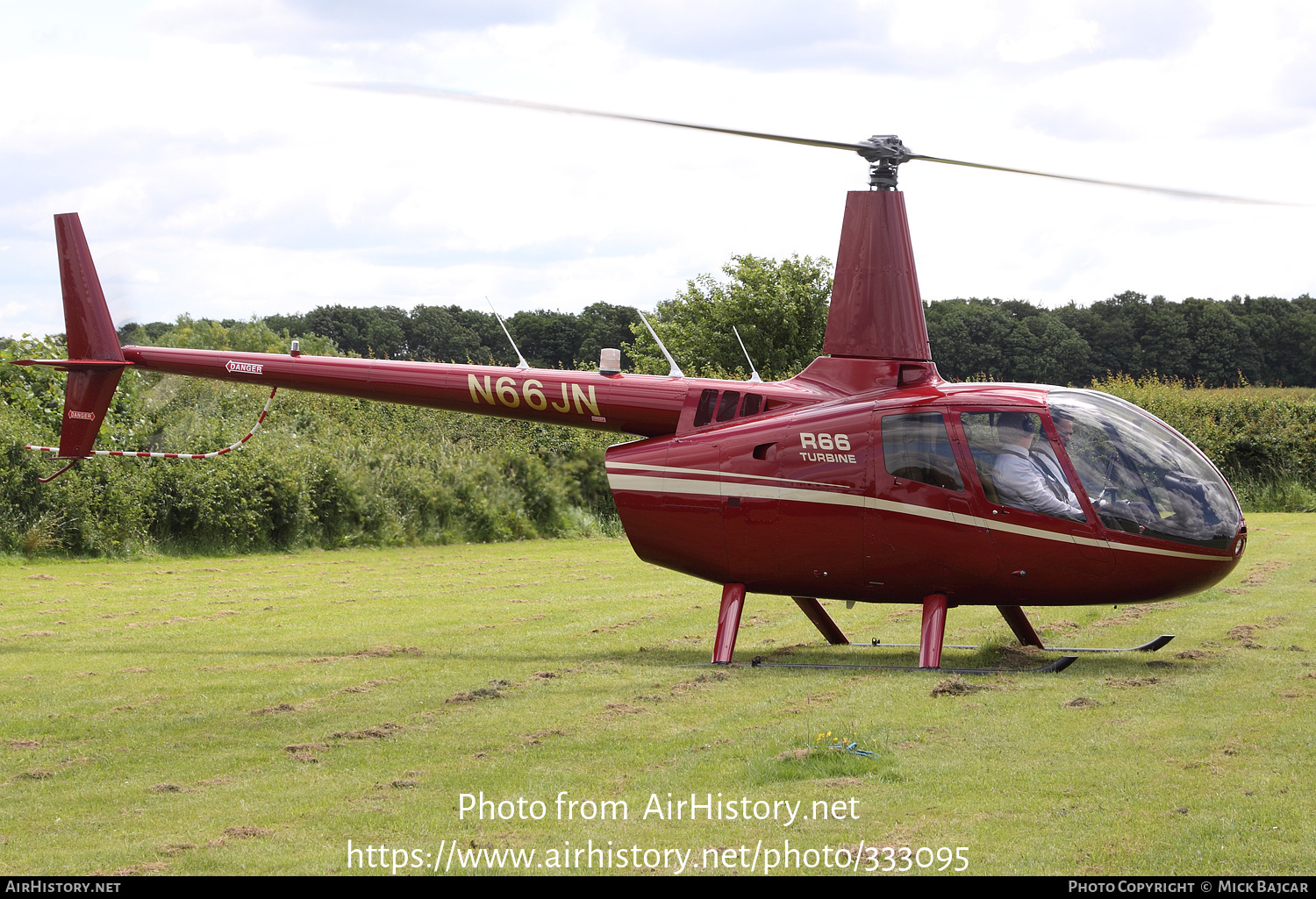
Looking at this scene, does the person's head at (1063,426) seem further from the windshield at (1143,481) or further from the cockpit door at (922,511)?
the cockpit door at (922,511)

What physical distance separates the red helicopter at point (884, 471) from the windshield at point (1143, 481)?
16mm

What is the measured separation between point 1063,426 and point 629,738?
4379 millimetres

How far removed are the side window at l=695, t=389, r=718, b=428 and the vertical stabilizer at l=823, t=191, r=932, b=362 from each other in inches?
50.4

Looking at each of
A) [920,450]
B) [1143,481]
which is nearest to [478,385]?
[920,450]

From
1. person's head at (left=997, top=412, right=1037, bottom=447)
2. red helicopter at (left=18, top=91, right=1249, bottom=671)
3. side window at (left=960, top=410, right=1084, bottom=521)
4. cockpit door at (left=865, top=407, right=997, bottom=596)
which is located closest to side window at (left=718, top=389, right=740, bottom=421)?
red helicopter at (left=18, top=91, right=1249, bottom=671)

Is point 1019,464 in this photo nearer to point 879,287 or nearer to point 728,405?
point 879,287

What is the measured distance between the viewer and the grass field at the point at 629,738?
555 centimetres

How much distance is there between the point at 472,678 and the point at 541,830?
4.40 m

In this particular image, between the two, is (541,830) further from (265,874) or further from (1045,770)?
(1045,770)

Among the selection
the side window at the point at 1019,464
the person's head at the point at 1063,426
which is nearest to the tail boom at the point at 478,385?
the side window at the point at 1019,464

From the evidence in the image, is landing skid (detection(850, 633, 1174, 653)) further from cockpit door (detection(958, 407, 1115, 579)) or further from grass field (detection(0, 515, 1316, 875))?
cockpit door (detection(958, 407, 1115, 579))

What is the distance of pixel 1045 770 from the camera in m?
6.58

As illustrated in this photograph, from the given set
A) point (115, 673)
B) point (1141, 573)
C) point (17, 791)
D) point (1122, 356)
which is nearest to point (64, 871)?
point (17, 791)

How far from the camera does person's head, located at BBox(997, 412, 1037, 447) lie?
941 centimetres
